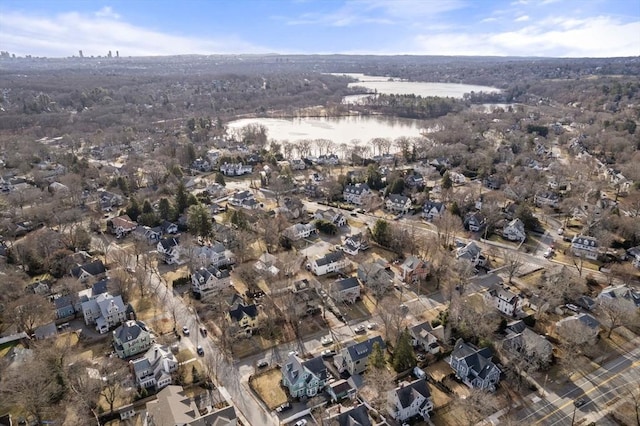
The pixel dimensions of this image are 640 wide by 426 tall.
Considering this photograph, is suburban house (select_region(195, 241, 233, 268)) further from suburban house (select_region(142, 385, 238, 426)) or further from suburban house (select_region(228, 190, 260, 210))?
suburban house (select_region(142, 385, 238, 426))

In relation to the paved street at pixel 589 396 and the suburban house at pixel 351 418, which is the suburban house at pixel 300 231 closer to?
the suburban house at pixel 351 418

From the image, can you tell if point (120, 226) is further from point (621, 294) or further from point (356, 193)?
point (621, 294)

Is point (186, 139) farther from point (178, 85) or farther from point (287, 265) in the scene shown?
point (178, 85)

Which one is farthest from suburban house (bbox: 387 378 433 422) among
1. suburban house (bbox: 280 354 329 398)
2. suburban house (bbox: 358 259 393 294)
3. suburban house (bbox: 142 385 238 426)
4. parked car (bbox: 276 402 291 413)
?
suburban house (bbox: 358 259 393 294)

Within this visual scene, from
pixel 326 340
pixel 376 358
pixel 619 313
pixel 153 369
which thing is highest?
pixel 619 313

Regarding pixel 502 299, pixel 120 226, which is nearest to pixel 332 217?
pixel 502 299

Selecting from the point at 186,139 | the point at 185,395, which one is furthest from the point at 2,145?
the point at 185,395
